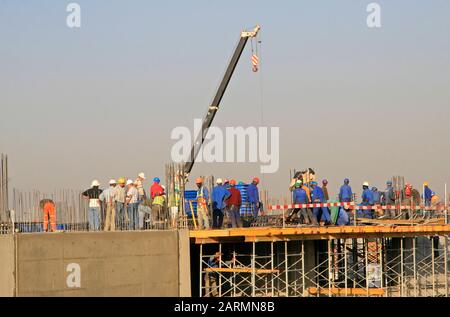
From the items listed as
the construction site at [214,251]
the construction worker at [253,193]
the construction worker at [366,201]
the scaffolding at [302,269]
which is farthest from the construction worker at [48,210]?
the construction worker at [366,201]

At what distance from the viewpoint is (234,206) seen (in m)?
30.0

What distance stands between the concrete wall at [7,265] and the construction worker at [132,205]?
13.1 feet

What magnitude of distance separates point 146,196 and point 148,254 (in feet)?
9.66

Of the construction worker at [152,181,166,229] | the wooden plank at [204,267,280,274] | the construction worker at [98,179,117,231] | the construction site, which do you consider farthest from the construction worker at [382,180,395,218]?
the construction worker at [98,179,117,231]

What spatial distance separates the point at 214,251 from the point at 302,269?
269 cm

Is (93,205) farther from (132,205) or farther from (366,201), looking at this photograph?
(366,201)

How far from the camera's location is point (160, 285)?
87.5ft

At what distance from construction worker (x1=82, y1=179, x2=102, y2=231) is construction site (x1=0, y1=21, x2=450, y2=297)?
0.52 feet

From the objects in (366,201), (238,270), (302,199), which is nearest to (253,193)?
(302,199)
